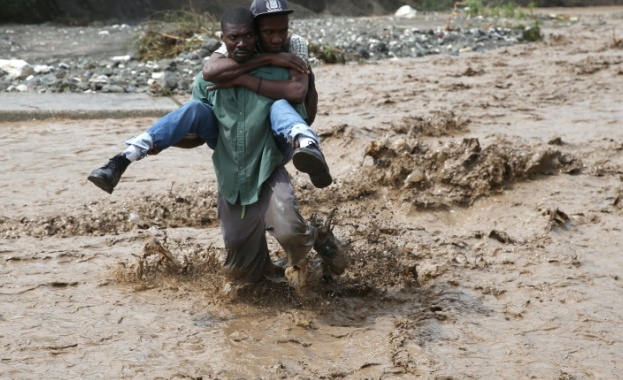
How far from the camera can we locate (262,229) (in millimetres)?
3945

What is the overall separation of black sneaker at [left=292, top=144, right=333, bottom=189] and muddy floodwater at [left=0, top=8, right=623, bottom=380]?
0.65 m

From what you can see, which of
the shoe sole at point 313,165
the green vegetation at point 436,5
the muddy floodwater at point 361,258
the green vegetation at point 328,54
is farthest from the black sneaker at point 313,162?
the green vegetation at point 436,5

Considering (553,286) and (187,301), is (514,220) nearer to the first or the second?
(553,286)

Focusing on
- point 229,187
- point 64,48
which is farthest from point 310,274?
point 64,48

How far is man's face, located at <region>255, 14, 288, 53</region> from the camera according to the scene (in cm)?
362

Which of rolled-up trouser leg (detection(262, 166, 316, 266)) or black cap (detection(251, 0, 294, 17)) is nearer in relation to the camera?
black cap (detection(251, 0, 294, 17))

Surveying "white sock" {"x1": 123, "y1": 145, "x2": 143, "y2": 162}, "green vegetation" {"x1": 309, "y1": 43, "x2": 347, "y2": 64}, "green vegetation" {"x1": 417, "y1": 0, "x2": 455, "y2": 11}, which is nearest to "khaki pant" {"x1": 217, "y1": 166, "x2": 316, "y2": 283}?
"white sock" {"x1": 123, "y1": 145, "x2": 143, "y2": 162}

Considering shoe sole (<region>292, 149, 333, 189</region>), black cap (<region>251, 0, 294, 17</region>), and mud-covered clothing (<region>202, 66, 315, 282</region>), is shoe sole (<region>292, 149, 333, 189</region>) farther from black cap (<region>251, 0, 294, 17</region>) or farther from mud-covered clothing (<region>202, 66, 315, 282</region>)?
black cap (<region>251, 0, 294, 17</region>)

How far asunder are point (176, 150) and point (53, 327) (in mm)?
3077

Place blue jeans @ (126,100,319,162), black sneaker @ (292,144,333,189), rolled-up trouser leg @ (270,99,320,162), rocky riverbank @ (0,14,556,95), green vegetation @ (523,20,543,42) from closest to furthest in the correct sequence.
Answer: black sneaker @ (292,144,333,189) → rolled-up trouser leg @ (270,99,320,162) → blue jeans @ (126,100,319,162) → rocky riverbank @ (0,14,556,95) → green vegetation @ (523,20,543,42)

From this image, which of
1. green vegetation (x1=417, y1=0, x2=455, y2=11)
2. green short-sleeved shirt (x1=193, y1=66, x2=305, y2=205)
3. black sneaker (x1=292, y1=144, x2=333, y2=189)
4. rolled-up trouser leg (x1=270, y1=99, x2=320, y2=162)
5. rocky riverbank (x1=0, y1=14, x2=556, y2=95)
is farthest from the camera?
green vegetation (x1=417, y1=0, x2=455, y2=11)

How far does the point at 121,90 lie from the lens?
28.8 ft

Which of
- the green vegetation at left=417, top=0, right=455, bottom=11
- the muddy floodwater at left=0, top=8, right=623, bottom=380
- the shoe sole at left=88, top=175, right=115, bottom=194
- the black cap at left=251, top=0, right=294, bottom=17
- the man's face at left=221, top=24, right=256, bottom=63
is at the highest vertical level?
the black cap at left=251, top=0, right=294, bottom=17

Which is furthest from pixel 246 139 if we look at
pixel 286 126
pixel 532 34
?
pixel 532 34
